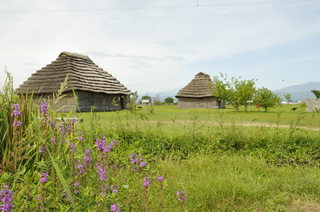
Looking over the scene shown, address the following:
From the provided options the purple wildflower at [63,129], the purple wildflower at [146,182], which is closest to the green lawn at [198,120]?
the purple wildflower at [63,129]

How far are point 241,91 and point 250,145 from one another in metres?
17.1

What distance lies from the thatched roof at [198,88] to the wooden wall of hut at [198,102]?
2.19 ft

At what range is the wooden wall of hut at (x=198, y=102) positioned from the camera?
107 ft

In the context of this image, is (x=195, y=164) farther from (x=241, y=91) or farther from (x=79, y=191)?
(x=241, y=91)

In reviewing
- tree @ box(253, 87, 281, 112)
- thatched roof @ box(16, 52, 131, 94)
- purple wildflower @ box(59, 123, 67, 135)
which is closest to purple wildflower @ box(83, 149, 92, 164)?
purple wildflower @ box(59, 123, 67, 135)

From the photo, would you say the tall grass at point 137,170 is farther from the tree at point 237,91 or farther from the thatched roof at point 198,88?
the thatched roof at point 198,88

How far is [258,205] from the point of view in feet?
10.2

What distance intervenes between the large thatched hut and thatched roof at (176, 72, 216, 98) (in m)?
10.7

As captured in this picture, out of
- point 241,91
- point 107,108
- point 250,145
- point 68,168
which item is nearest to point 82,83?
point 107,108

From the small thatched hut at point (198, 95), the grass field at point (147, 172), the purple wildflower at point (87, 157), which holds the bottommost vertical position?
the grass field at point (147, 172)

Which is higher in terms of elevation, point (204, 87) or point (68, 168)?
point (204, 87)

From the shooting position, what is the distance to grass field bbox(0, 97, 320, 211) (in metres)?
2.36

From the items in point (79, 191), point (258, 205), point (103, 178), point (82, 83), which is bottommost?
point (258, 205)

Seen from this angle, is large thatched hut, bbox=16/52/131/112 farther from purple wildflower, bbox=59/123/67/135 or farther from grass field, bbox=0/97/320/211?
purple wildflower, bbox=59/123/67/135
